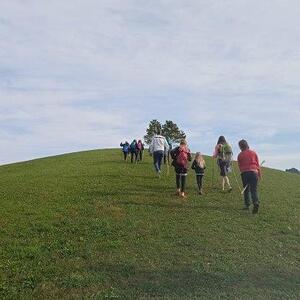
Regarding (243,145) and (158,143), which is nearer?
(243,145)

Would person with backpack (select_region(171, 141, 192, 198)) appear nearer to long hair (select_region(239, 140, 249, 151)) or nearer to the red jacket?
long hair (select_region(239, 140, 249, 151))

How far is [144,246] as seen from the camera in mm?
13805

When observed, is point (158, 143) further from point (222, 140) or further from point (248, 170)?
point (248, 170)

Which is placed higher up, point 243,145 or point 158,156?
point 243,145

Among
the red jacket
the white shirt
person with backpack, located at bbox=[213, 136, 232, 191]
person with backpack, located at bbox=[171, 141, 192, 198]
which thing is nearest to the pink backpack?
person with backpack, located at bbox=[171, 141, 192, 198]

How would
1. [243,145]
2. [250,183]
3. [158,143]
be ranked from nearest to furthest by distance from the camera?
[250,183] → [243,145] → [158,143]

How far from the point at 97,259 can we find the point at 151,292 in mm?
2316

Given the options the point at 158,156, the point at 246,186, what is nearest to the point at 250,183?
the point at 246,186

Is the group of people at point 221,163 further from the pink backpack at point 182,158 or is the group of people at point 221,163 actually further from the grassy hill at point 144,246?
the grassy hill at point 144,246

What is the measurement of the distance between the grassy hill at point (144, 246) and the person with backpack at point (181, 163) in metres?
0.66

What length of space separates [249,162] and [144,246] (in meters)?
7.44

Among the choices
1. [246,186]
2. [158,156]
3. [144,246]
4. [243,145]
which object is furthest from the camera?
[158,156]

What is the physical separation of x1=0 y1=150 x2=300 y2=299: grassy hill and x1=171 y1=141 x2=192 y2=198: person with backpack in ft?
2.15

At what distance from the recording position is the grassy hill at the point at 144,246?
10.8m
